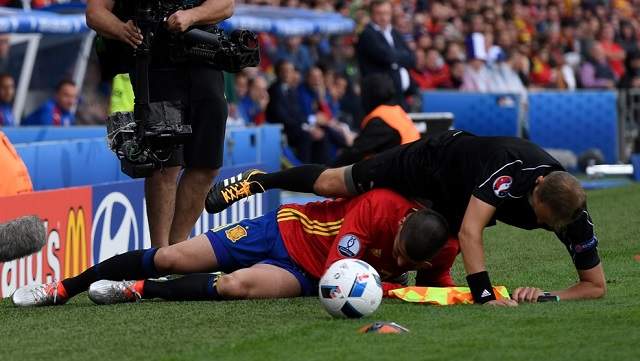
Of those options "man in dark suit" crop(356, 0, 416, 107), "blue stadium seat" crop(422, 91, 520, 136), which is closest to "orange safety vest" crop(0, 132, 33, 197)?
"man in dark suit" crop(356, 0, 416, 107)

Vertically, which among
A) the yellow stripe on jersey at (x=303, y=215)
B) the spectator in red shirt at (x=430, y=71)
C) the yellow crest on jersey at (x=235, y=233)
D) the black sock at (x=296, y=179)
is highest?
the black sock at (x=296, y=179)

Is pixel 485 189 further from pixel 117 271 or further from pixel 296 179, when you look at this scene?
pixel 117 271

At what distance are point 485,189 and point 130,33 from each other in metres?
2.44

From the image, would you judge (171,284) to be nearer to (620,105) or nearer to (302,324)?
(302,324)

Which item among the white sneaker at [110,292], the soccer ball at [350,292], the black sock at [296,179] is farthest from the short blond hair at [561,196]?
the white sneaker at [110,292]

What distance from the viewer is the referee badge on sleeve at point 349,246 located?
23.8 feet

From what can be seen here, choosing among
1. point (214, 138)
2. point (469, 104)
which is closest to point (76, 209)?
point (214, 138)

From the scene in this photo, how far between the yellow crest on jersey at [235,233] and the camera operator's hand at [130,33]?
1297 mm

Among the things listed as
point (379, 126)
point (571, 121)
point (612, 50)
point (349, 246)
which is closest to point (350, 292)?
point (349, 246)

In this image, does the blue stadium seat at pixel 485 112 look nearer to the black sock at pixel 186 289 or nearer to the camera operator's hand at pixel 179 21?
the camera operator's hand at pixel 179 21

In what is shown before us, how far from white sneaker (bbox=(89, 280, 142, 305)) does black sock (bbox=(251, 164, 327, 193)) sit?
1.07 m

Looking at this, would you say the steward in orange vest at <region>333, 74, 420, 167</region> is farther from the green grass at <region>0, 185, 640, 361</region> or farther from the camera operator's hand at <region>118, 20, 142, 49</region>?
the green grass at <region>0, 185, 640, 361</region>

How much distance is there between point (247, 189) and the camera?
8398mm

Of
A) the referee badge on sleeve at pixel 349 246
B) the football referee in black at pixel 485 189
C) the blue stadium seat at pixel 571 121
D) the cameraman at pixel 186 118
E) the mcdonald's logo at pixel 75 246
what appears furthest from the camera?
the blue stadium seat at pixel 571 121
